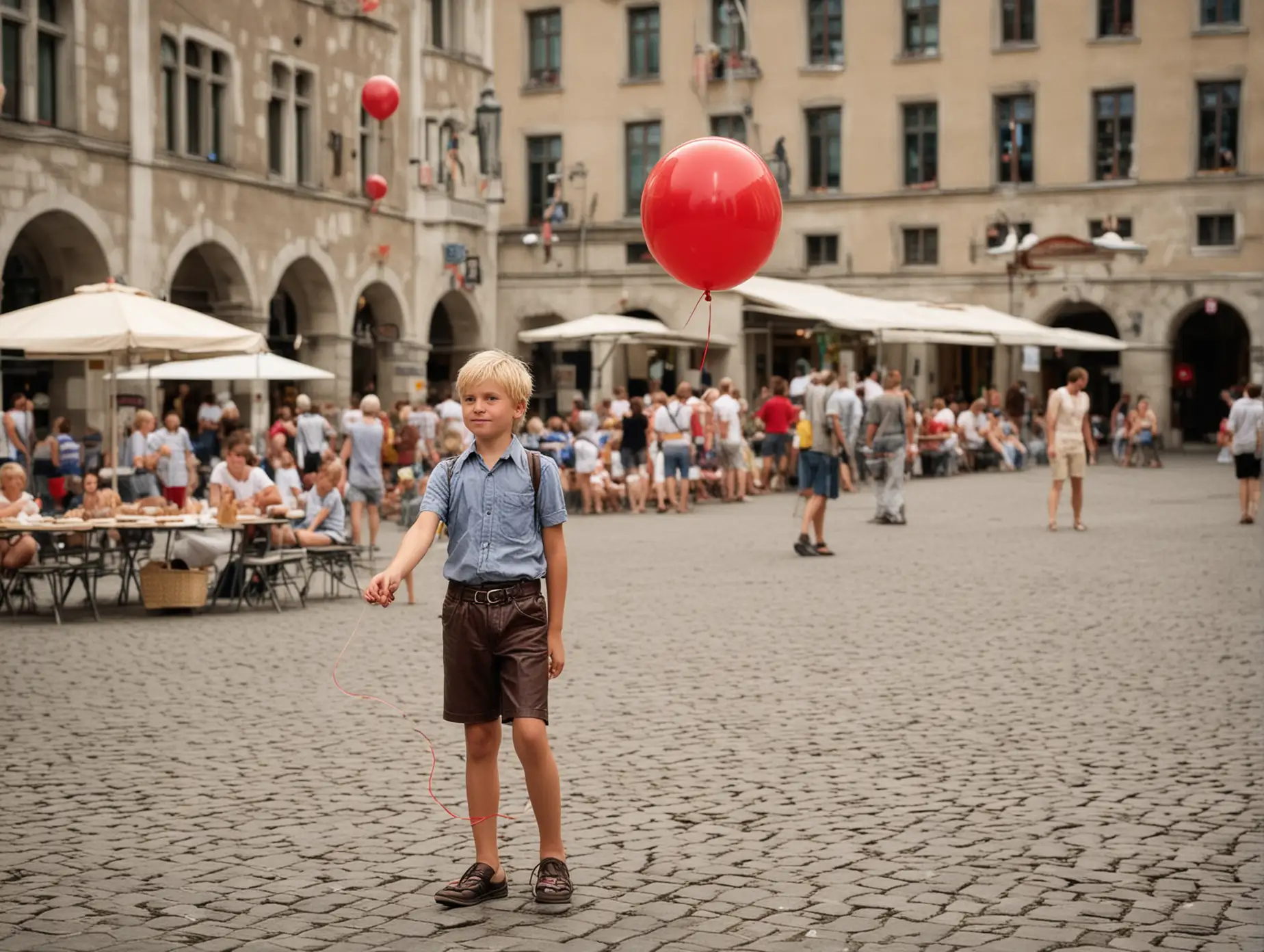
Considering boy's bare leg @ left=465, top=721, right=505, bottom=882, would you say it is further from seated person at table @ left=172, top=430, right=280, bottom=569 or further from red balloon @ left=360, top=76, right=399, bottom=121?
red balloon @ left=360, top=76, right=399, bottom=121

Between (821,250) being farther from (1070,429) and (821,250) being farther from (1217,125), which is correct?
(1070,429)

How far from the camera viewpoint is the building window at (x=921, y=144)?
151 feet

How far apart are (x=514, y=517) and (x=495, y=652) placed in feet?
1.44

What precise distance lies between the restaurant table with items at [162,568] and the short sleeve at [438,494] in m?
8.37

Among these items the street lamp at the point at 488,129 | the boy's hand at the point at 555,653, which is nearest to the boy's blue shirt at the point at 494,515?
the boy's hand at the point at 555,653

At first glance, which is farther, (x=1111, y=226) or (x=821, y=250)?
(x=821, y=250)

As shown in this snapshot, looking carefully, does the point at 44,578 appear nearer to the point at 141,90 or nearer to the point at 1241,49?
the point at 141,90

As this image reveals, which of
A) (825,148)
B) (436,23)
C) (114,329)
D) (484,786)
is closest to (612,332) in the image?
(436,23)

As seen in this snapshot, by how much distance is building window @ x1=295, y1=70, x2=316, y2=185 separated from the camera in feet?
112

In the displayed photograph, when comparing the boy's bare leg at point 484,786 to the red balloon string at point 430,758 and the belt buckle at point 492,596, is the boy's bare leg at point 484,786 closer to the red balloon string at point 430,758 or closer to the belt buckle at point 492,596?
the red balloon string at point 430,758

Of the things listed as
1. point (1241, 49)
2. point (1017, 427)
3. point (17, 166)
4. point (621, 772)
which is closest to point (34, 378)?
point (17, 166)

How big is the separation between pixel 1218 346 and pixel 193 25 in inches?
1164

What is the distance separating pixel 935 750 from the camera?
8289mm

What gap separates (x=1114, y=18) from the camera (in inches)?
1745
